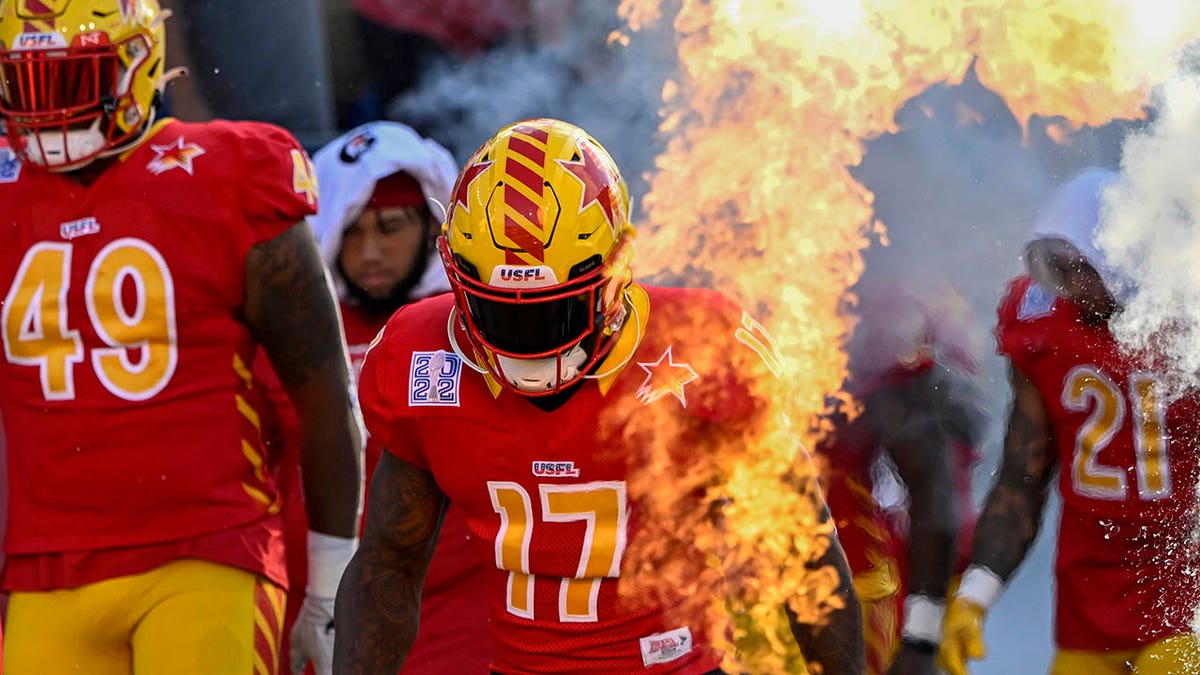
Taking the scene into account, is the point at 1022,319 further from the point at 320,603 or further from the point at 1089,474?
the point at 320,603

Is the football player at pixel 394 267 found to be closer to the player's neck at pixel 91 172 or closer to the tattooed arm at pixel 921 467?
the player's neck at pixel 91 172

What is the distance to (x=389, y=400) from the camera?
12.7ft

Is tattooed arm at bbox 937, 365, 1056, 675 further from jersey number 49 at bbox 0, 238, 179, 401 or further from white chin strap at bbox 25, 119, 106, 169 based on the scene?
white chin strap at bbox 25, 119, 106, 169

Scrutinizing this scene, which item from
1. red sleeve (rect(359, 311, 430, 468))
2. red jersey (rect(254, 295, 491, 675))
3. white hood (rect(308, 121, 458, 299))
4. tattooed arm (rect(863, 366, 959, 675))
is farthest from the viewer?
white hood (rect(308, 121, 458, 299))

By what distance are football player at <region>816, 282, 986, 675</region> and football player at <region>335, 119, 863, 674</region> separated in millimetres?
1902

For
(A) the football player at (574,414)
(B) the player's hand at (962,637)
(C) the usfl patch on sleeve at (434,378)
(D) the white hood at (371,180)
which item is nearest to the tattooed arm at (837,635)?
(A) the football player at (574,414)

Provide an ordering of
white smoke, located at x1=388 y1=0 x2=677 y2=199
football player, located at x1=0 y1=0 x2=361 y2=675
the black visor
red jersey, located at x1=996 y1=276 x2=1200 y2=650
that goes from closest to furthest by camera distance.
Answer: the black visor → football player, located at x1=0 y1=0 x2=361 y2=675 → red jersey, located at x1=996 y1=276 x2=1200 y2=650 → white smoke, located at x1=388 y1=0 x2=677 y2=199

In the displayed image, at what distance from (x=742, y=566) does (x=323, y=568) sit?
45.1 inches

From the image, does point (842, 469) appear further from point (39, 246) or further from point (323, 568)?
point (39, 246)

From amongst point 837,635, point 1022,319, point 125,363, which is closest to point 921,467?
point 1022,319

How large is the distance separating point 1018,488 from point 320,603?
1.84 meters

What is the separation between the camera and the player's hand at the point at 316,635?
15.4 ft

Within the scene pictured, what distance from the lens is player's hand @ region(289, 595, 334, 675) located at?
15.4ft

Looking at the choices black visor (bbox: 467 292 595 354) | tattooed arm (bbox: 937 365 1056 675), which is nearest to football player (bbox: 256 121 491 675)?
tattooed arm (bbox: 937 365 1056 675)
